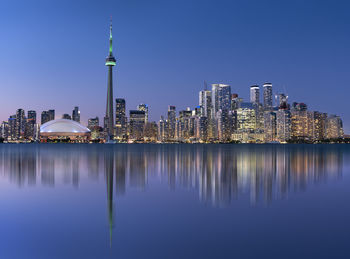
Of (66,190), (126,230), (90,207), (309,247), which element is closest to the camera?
(309,247)

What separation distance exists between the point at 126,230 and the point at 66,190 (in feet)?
41.7

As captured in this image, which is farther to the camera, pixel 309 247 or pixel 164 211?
pixel 164 211

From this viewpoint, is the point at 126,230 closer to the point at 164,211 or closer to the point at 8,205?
the point at 164,211

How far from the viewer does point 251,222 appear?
45.3 feet

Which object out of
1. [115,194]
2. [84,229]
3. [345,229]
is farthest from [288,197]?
[84,229]

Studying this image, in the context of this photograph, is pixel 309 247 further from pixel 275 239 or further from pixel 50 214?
pixel 50 214

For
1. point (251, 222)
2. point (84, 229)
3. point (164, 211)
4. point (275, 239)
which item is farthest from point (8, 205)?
point (275, 239)

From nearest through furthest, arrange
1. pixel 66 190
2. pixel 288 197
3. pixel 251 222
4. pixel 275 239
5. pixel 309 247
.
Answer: pixel 309 247 → pixel 275 239 → pixel 251 222 → pixel 288 197 → pixel 66 190

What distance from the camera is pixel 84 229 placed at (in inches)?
508

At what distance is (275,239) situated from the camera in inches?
448

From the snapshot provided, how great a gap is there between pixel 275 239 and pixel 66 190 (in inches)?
671

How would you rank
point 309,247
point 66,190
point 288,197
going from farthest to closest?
point 66,190 → point 288,197 → point 309,247

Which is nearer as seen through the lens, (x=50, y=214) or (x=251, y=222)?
(x=251, y=222)

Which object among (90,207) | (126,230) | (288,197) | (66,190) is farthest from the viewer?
(66,190)
